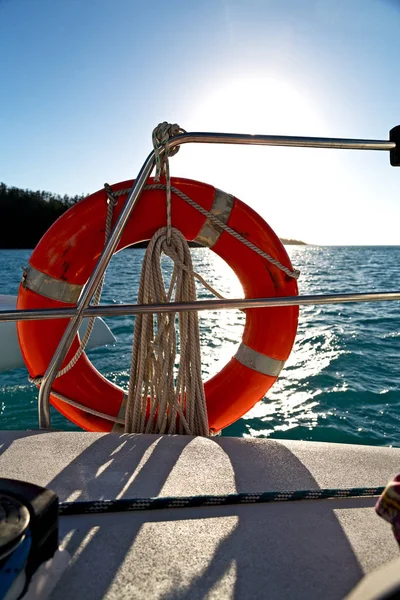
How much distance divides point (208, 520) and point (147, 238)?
2.78 feet

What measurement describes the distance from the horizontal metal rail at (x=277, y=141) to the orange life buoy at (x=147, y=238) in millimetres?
227

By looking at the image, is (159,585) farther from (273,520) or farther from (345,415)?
(345,415)

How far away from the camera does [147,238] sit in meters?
1.33

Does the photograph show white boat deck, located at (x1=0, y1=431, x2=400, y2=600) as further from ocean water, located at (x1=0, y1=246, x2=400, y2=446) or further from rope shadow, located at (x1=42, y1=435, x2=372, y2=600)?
ocean water, located at (x1=0, y1=246, x2=400, y2=446)

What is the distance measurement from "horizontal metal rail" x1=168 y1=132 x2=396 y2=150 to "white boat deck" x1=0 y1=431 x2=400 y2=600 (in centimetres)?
73

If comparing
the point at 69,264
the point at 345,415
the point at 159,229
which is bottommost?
the point at 345,415

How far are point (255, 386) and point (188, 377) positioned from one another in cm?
30

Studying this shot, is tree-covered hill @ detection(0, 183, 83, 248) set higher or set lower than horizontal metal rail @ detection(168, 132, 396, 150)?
higher

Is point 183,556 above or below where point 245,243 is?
below

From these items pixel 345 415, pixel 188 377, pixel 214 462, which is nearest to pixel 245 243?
pixel 188 377

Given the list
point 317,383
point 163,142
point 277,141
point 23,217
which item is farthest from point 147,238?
point 23,217

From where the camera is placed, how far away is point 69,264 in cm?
129

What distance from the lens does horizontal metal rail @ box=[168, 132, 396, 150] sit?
42.3 inches

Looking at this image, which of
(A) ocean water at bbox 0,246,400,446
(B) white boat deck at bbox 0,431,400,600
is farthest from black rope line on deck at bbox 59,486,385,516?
(A) ocean water at bbox 0,246,400,446
